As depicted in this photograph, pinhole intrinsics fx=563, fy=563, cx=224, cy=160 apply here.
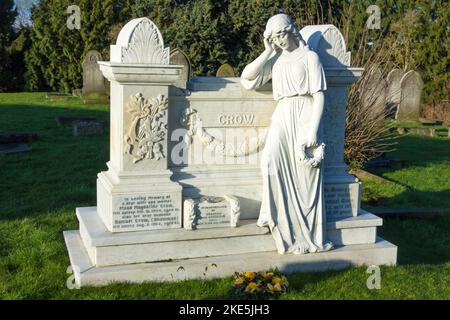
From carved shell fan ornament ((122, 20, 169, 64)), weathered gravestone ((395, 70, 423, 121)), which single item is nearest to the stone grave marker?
carved shell fan ornament ((122, 20, 169, 64))

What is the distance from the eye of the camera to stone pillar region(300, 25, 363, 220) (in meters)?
5.63

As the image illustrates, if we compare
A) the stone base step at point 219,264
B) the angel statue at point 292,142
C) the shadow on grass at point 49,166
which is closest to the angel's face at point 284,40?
the angel statue at point 292,142

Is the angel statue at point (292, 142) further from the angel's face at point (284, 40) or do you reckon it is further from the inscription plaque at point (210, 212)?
the inscription plaque at point (210, 212)

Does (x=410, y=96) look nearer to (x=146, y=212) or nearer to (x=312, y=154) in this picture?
(x=312, y=154)

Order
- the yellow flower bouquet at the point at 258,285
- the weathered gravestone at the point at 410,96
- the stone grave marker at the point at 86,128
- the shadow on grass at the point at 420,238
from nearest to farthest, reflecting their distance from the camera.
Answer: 1. the yellow flower bouquet at the point at 258,285
2. the shadow on grass at the point at 420,238
3. the stone grave marker at the point at 86,128
4. the weathered gravestone at the point at 410,96

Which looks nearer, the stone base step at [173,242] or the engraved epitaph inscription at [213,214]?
the stone base step at [173,242]

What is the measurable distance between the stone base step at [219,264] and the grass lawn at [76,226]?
0.35 feet

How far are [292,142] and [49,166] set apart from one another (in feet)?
18.6

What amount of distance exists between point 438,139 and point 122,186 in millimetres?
11567

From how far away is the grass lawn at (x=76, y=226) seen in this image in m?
4.89

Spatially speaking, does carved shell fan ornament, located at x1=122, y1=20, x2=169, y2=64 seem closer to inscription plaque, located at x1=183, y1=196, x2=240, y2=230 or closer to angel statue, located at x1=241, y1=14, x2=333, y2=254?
angel statue, located at x1=241, y1=14, x2=333, y2=254

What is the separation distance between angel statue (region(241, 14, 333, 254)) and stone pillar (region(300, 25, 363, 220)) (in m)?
0.33

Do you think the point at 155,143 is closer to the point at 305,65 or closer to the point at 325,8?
the point at 305,65

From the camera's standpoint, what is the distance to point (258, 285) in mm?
4766
